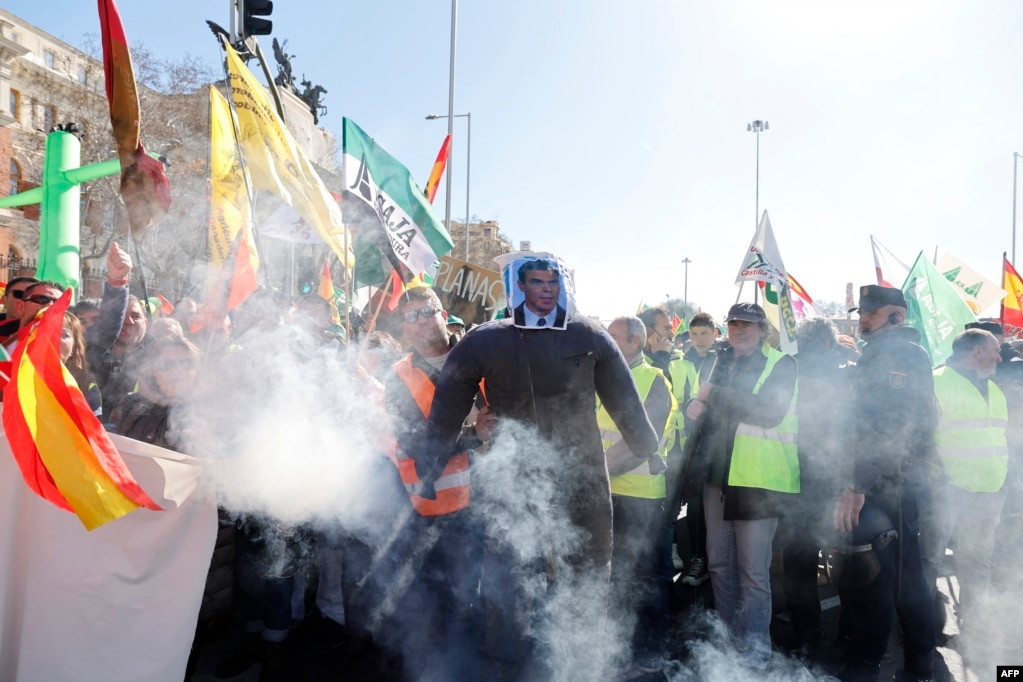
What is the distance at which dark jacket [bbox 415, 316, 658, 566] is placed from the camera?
270 cm

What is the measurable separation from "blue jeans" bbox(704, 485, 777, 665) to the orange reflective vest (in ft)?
4.98

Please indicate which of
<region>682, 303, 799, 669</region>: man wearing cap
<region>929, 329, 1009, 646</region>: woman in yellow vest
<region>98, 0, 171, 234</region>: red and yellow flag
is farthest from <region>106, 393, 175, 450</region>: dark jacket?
<region>929, 329, 1009, 646</region>: woman in yellow vest

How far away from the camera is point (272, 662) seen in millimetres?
3426

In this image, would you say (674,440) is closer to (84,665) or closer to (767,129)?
(84,665)

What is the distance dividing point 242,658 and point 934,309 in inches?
234

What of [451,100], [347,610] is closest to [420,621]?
[347,610]

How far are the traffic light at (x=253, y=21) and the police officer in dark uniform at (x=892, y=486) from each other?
5867 mm

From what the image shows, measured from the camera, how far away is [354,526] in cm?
333

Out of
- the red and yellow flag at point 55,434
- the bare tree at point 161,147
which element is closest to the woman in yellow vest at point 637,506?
the red and yellow flag at point 55,434

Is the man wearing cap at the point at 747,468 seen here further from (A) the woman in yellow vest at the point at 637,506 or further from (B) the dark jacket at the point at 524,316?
(B) the dark jacket at the point at 524,316

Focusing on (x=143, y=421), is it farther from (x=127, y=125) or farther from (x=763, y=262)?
(x=763, y=262)

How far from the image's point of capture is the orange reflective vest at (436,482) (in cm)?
307

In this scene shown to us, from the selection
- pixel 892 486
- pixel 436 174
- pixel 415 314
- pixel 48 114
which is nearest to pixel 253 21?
pixel 436 174

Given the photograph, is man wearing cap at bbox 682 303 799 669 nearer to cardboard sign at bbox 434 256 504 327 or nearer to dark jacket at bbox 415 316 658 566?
dark jacket at bbox 415 316 658 566
